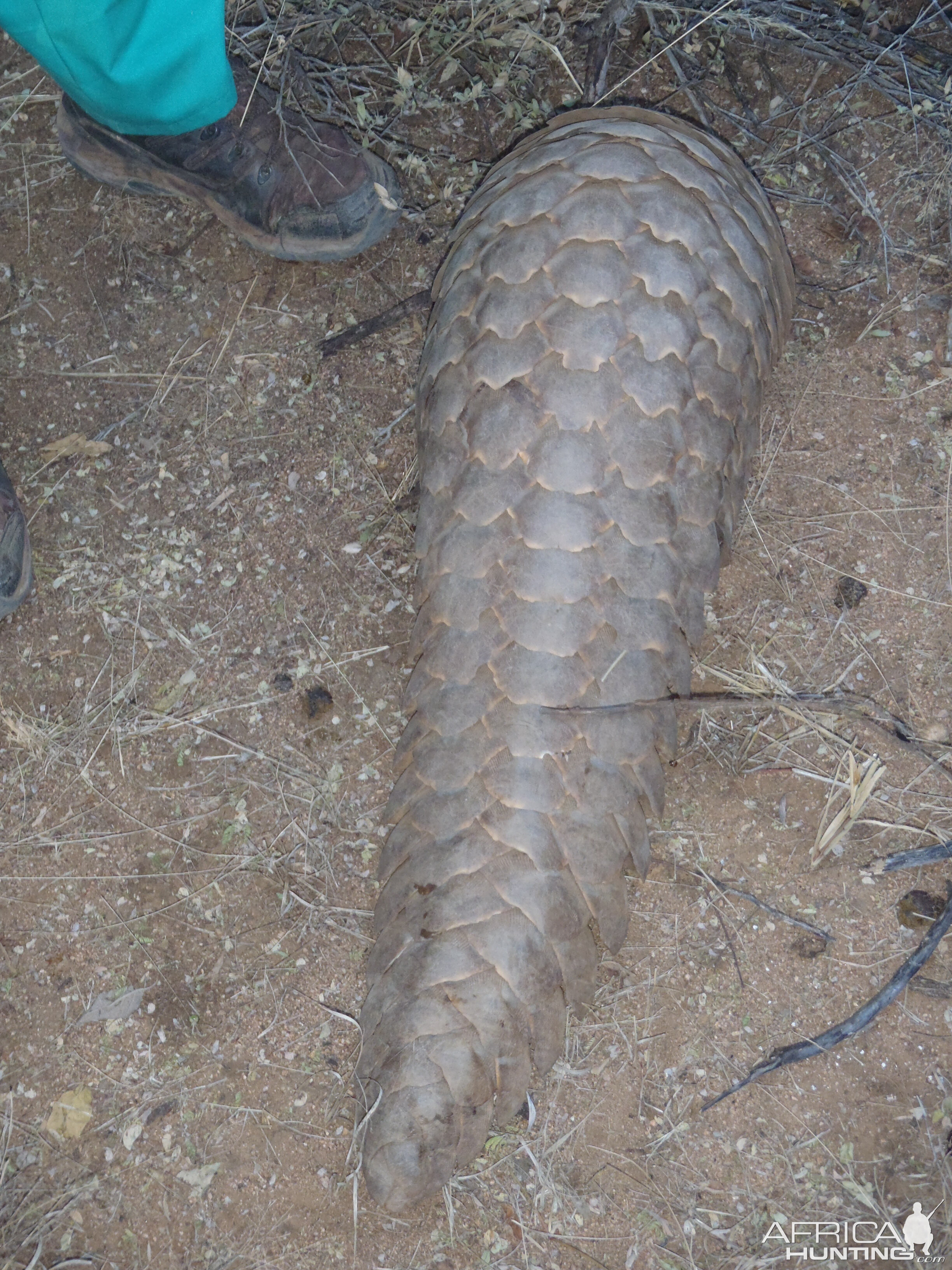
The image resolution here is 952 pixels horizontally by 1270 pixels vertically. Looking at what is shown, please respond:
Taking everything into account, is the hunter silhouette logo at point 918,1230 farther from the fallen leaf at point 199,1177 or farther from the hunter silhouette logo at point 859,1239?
the fallen leaf at point 199,1177

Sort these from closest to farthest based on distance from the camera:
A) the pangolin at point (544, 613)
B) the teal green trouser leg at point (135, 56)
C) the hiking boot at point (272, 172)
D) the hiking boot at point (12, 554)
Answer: the pangolin at point (544, 613) → the teal green trouser leg at point (135, 56) → the hiking boot at point (12, 554) → the hiking boot at point (272, 172)

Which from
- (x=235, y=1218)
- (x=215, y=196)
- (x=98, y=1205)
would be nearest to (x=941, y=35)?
(x=215, y=196)

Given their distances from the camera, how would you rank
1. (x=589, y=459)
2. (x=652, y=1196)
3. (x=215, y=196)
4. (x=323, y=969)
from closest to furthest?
1. (x=589, y=459)
2. (x=652, y=1196)
3. (x=323, y=969)
4. (x=215, y=196)

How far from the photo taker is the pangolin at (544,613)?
4.48 ft

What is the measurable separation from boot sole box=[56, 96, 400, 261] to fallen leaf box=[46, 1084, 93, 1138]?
1760 mm

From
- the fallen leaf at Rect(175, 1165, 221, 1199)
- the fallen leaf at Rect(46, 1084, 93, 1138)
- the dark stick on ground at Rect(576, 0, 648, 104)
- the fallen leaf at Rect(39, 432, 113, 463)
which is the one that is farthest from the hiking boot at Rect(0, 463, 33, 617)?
the dark stick on ground at Rect(576, 0, 648, 104)

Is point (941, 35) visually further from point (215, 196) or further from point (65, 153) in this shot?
point (65, 153)

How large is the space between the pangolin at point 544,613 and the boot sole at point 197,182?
68cm

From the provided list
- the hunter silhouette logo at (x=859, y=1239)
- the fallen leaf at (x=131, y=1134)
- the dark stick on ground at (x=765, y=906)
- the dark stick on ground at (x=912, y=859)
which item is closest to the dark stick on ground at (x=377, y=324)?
the dark stick on ground at (x=765, y=906)

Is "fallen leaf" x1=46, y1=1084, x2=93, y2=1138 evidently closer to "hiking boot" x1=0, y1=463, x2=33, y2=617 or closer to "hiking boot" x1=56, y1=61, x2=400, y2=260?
"hiking boot" x1=0, y1=463, x2=33, y2=617

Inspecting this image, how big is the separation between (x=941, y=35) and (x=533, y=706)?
73.9 inches

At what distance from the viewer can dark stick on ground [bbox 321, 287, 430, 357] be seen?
6.84 feet

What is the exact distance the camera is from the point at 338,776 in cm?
190

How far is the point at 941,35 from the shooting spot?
211cm
